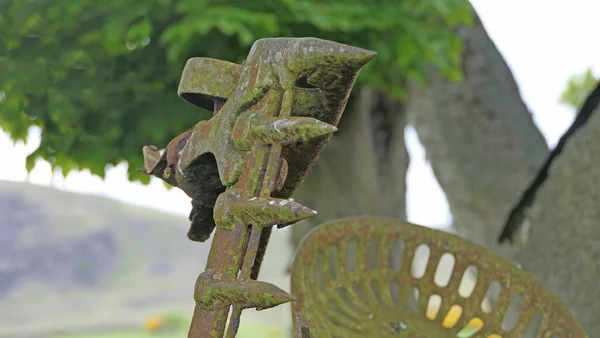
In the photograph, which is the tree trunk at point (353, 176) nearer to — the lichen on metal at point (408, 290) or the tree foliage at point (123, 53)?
the tree foliage at point (123, 53)

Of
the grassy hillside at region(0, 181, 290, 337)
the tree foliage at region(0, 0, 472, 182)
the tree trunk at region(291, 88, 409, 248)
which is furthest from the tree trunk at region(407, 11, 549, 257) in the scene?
the grassy hillside at region(0, 181, 290, 337)

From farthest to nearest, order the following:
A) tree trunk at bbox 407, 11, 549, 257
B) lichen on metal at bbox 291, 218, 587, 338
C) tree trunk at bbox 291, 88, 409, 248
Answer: tree trunk at bbox 407, 11, 549, 257
tree trunk at bbox 291, 88, 409, 248
lichen on metal at bbox 291, 218, 587, 338

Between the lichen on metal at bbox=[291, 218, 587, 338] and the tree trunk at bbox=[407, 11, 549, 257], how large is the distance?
2.25m

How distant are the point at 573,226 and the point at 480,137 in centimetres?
145

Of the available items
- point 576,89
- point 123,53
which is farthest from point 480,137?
point 576,89

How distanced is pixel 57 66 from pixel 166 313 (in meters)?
7.85

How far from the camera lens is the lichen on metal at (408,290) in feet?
3.84

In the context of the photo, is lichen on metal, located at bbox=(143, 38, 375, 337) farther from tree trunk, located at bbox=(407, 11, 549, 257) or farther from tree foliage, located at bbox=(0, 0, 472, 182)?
tree trunk, located at bbox=(407, 11, 549, 257)

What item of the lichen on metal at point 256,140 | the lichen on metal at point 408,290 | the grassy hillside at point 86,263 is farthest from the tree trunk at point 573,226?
the grassy hillside at point 86,263

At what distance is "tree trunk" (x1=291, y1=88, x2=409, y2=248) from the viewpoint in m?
3.14

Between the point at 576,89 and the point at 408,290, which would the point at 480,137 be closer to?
the point at 408,290

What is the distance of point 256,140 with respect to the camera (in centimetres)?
78

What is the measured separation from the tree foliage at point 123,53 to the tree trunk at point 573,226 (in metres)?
0.61

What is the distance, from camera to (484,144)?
11.5 ft
